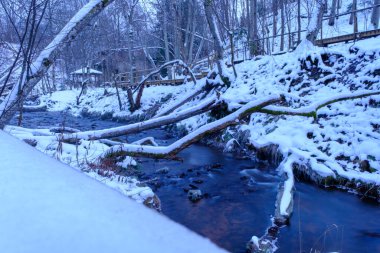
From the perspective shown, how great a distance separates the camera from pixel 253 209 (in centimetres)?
599

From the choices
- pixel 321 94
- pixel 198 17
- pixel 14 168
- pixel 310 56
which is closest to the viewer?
pixel 14 168

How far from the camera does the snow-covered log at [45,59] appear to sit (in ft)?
19.4

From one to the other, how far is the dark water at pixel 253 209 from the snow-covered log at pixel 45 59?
3156 mm

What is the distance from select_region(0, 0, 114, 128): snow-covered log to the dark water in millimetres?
3156

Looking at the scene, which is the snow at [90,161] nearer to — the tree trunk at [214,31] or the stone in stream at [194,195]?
the stone in stream at [194,195]

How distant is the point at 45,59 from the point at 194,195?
392cm

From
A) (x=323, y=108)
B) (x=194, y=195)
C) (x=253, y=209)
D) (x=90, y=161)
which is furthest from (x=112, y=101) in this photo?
(x=253, y=209)

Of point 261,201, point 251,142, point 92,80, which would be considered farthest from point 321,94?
point 92,80

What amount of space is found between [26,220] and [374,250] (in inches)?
200

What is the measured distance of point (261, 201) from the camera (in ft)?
20.9

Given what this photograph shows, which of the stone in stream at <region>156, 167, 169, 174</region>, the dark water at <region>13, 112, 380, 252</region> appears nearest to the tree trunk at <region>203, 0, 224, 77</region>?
the dark water at <region>13, 112, 380, 252</region>

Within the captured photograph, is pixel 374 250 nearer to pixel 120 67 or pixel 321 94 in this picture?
pixel 321 94

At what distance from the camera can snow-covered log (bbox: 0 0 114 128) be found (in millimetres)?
5927

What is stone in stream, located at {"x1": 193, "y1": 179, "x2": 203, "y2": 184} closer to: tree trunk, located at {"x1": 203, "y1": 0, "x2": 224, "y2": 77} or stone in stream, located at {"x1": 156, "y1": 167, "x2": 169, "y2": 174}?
stone in stream, located at {"x1": 156, "y1": 167, "x2": 169, "y2": 174}
